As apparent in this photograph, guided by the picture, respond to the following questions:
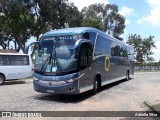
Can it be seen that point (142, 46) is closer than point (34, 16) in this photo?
No

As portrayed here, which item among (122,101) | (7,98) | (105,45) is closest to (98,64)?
(105,45)

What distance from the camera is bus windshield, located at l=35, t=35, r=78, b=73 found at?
1238cm

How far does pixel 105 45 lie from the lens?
17.2m

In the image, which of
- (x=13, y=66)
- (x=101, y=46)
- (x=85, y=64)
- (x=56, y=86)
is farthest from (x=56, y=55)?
(x=13, y=66)

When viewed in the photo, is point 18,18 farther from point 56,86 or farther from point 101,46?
point 56,86

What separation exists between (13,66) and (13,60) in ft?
1.54

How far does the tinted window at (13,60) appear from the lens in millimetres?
20516

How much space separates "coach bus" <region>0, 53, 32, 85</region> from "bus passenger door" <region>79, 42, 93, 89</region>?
8718 millimetres

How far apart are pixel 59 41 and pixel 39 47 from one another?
104 centimetres

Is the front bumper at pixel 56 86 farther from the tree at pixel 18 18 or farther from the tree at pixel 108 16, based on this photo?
the tree at pixel 108 16

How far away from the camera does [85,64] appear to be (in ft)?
43.7

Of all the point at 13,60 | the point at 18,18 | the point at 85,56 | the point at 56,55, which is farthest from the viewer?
the point at 18,18

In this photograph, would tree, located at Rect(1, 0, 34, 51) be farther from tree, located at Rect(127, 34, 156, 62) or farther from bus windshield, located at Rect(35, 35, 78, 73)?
tree, located at Rect(127, 34, 156, 62)

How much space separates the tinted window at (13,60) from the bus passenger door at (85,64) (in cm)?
877
